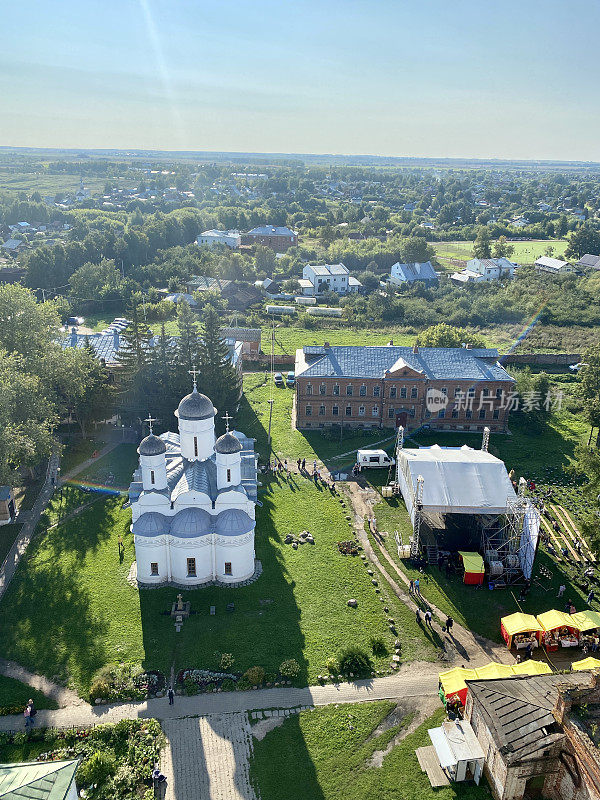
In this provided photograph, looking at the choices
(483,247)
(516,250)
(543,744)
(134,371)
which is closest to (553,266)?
(483,247)

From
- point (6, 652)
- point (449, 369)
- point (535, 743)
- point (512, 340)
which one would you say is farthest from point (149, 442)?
point (512, 340)

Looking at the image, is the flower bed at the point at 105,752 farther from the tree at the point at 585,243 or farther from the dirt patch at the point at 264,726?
the tree at the point at 585,243

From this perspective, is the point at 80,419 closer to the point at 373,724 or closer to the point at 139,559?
the point at 139,559

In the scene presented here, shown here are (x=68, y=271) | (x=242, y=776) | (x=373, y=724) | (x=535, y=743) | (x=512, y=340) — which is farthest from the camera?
(x=68, y=271)

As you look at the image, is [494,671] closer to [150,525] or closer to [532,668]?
[532,668]

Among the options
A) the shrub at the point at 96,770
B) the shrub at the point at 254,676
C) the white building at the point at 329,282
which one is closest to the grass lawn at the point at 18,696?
the shrub at the point at 96,770

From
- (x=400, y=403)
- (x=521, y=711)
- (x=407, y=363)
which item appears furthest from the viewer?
(x=400, y=403)
